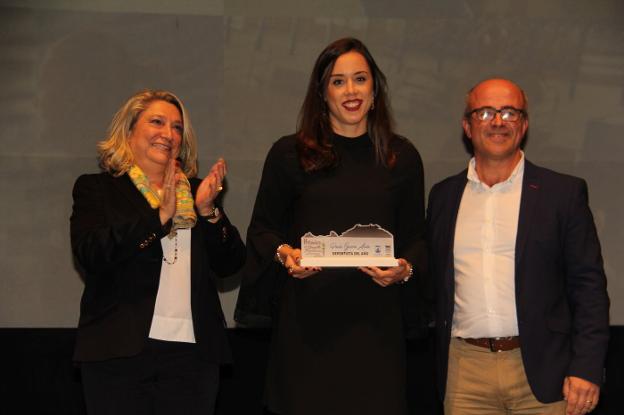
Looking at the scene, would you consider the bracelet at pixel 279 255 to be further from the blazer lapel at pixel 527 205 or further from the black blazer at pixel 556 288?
the blazer lapel at pixel 527 205

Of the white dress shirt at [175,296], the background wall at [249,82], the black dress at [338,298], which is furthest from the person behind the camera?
the background wall at [249,82]

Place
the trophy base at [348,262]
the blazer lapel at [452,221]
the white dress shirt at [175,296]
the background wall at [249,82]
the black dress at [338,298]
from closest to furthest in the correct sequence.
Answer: the trophy base at [348,262]
the black dress at [338,298]
the white dress shirt at [175,296]
the blazer lapel at [452,221]
the background wall at [249,82]

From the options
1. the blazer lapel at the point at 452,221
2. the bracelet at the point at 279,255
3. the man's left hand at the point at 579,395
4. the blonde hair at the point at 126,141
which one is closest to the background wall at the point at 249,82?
the blonde hair at the point at 126,141

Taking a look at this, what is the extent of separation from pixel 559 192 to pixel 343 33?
2112 mm

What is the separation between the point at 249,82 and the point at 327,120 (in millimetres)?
1671

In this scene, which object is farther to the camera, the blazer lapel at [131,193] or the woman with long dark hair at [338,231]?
the blazer lapel at [131,193]

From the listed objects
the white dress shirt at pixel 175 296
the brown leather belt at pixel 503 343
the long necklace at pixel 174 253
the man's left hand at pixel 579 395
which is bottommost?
the man's left hand at pixel 579 395

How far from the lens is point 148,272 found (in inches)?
122

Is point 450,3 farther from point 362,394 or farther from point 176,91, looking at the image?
point 362,394

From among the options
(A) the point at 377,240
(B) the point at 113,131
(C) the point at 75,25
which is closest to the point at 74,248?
(B) the point at 113,131

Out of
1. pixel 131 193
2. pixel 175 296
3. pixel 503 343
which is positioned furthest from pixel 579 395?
pixel 131 193

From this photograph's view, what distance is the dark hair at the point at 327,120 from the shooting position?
308 cm

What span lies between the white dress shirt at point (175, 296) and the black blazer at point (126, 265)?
0.08 feet

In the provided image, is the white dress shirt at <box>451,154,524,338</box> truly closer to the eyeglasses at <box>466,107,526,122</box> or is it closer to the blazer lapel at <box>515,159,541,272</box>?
the blazer lapel at <box>515,159,541,272</box>
